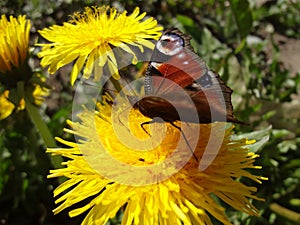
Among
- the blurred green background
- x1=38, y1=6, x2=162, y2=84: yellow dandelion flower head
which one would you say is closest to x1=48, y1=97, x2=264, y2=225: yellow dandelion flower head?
x1=38, y1=6, x2=162, y2=84: yellow dandelion flower head

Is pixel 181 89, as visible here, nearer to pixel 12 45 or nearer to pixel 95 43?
pixel 95 43

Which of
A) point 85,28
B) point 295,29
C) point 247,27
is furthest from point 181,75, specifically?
point 295,29

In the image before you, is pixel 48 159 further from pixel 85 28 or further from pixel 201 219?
pixel 201 219

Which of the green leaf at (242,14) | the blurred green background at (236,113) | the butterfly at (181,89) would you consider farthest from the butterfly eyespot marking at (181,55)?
the green leaf at (242,14)

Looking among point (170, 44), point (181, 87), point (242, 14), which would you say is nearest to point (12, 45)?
point (170, 44)

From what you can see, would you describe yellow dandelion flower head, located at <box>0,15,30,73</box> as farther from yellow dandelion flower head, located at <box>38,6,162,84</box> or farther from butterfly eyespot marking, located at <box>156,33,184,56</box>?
butterfly eyespot marking, located at <box>156,33,184,56</box>

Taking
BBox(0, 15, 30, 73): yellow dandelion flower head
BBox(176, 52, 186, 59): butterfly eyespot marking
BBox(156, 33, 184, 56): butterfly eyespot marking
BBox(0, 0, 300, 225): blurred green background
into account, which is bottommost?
BBox(0, 0, 300, 225): blurred green background
